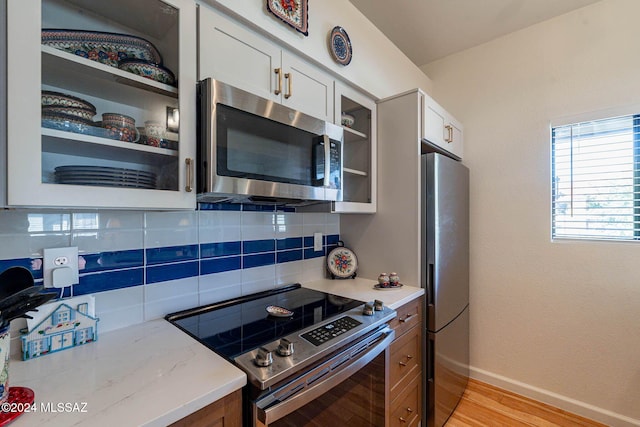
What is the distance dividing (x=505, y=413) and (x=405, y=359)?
3.34ft

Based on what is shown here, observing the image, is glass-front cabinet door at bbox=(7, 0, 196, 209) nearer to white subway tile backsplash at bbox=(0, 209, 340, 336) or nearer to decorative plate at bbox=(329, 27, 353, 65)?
white subway tile backsplash at bbox=(0, 209, 340, 336)

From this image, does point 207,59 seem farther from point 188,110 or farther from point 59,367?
point 59,367

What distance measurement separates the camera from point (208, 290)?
1354 millimetres

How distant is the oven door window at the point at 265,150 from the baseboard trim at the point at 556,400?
2.10m

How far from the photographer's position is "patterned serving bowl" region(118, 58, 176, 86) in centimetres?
93

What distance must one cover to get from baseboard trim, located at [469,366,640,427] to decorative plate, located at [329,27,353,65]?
97.4 inches

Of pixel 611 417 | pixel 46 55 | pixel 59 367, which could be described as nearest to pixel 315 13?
pixel 46 55

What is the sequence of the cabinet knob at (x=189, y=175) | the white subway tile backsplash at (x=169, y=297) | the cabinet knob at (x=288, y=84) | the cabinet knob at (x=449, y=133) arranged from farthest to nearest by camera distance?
the cabinet knob at (x=449, y=133) < the cabinet knob at (x=288, y=84) < the white subway tile backsplash at (x=169, y=297) < the cabinet knob at (x=189, y=175)

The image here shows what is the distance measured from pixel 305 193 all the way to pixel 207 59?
0.64 meters

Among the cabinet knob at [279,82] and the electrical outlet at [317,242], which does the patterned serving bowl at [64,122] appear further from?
the electrical outlet at [317,242]

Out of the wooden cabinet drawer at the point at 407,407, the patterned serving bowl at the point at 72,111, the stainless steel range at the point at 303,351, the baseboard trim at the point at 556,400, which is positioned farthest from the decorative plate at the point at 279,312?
the baseboard trim at the point at 556,400

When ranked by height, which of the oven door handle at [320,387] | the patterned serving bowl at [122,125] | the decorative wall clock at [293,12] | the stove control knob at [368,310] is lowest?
the oven door handle at [320,387]

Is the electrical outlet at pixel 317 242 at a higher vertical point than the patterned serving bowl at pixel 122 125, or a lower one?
lower

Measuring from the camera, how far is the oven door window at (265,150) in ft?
3.35
